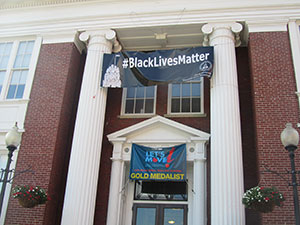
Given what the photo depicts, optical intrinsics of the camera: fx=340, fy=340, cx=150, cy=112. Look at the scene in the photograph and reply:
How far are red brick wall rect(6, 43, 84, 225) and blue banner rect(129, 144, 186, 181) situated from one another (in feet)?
8.09

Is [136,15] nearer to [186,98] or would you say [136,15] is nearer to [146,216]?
[186,98]

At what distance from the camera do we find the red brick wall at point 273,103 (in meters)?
9.42

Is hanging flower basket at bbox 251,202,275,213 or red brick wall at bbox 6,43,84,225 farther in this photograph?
red brick wall at bbox 6,43,84,225

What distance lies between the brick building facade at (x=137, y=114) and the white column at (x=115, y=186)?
0.04 meters

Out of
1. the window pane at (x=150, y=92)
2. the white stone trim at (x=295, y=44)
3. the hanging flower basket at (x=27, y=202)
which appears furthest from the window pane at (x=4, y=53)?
the white stone trim at (x=295, y=44)

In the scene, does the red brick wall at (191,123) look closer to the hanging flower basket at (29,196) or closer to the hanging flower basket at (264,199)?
the hanging flower basket at (264,199)

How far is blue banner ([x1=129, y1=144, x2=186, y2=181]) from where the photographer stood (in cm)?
1122

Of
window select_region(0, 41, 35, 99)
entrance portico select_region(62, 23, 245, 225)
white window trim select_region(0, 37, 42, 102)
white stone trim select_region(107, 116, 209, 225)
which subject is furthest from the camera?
window select_region(0, 41, 35, 99)

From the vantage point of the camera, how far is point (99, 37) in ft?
40.8

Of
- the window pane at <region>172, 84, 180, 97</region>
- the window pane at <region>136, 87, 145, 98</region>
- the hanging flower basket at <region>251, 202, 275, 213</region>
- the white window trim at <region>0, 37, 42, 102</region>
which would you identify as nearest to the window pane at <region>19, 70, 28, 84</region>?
the white window trim at <region>0, 37, 42, 102</region>

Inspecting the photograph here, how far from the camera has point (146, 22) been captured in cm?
1238

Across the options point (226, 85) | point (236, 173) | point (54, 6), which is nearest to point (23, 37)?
point (54, 6)

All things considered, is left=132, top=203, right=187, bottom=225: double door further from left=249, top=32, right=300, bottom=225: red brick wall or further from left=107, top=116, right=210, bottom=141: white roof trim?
left=249, top=32, right=300, bottom=225: red brick wall

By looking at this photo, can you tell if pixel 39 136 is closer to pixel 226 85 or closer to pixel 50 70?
pixel 50 70
